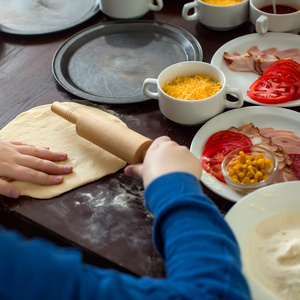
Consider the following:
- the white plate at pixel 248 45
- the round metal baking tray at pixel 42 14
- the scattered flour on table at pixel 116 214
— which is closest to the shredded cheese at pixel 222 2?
the white plate at pixel 248 45

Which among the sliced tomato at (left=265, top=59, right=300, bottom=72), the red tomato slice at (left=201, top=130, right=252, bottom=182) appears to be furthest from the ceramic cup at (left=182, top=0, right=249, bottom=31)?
the red tomato slice at (left=201, top=130, right=252, bottom=182)

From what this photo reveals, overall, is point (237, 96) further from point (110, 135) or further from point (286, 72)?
point (110, 135)

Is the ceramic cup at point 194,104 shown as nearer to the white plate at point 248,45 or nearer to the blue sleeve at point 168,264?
the white plate at point 248,45

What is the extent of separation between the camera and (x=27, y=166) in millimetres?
1117

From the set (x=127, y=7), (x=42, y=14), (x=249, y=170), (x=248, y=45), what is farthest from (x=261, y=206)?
(x=42, y=14)

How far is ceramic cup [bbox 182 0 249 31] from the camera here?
149 cm

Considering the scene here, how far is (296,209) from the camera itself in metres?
0.93

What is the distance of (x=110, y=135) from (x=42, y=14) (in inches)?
39.0

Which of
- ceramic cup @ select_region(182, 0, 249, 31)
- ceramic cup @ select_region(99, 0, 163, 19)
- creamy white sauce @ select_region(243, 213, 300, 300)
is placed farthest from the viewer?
ceramic cup @ select_region(99, 0, 163, 19)

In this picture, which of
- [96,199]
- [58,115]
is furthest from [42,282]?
[58,115]

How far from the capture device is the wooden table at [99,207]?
3.09 ft

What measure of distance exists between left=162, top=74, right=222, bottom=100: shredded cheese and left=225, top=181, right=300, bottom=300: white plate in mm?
373

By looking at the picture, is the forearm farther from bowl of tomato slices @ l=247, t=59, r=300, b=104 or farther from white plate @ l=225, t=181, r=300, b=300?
bowl of tomato slices @ l=247, t=59, r=300, b=104

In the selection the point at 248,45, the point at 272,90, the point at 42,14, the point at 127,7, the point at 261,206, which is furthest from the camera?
the point at 42,14
